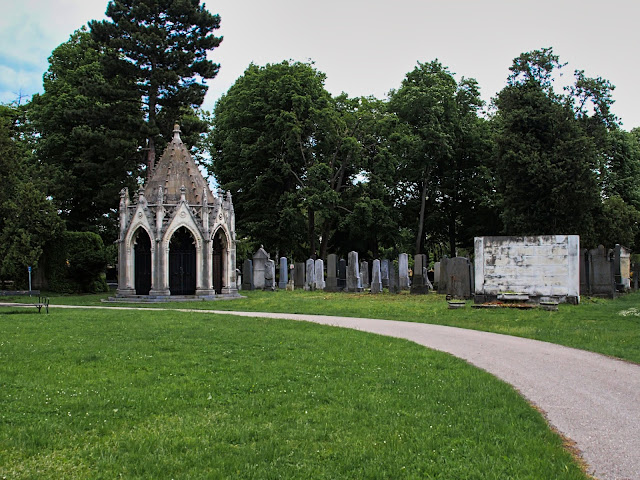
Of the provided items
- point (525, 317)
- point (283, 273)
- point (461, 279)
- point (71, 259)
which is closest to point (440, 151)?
point (283, 273)

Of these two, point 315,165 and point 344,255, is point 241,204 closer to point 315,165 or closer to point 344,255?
point 315,165

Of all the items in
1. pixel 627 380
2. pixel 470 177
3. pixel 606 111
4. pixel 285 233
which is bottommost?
pixel 627 380

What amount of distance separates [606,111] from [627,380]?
35882 millimetres

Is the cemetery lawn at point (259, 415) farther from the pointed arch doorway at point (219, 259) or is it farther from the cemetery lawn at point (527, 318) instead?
the pointed arch doorway at point (219, 259)

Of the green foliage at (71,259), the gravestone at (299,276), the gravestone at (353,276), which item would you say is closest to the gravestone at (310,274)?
the gravestone at (299,276)

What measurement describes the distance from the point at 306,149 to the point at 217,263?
1518cm

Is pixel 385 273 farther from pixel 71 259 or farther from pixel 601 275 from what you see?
pixel 71 259

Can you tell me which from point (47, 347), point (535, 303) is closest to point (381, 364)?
point (47, 347)

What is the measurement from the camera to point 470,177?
4444 cm

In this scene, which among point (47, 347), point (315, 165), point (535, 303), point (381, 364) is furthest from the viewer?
point (315, 165)

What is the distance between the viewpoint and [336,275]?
110 ft

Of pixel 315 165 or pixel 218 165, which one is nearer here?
pixel 315 165

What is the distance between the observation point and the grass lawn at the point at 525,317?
39.9ft

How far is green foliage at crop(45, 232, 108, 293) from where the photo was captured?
30016 millimetres
